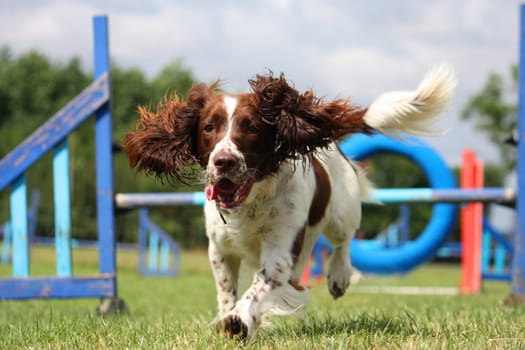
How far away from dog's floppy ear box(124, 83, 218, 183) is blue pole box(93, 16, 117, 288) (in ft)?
4.67

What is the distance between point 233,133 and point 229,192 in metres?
0.24

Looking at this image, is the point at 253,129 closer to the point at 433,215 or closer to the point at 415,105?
the point at 415,105

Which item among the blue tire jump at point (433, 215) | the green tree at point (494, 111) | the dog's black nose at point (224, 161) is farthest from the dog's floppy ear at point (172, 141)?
the green tree at point (494, 111)

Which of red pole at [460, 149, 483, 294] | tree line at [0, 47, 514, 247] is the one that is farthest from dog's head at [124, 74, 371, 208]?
tree line at [0, 47, 514, 247]

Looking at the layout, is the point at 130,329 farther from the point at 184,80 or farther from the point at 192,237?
→ the point at 184,80

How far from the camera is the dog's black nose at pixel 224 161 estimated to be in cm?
262

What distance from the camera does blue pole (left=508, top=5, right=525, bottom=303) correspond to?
4.64 m

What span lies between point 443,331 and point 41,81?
41.6 metres

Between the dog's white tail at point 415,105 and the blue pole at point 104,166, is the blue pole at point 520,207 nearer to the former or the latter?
the dog's white tail at point 415,105

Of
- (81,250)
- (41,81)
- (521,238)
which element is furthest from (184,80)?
(521,238)

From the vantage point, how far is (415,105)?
411 centimetres

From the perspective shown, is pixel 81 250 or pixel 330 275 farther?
pixel 81 250

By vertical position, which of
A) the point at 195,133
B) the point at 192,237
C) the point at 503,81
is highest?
the point at 503,81

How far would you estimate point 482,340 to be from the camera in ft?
7.92
